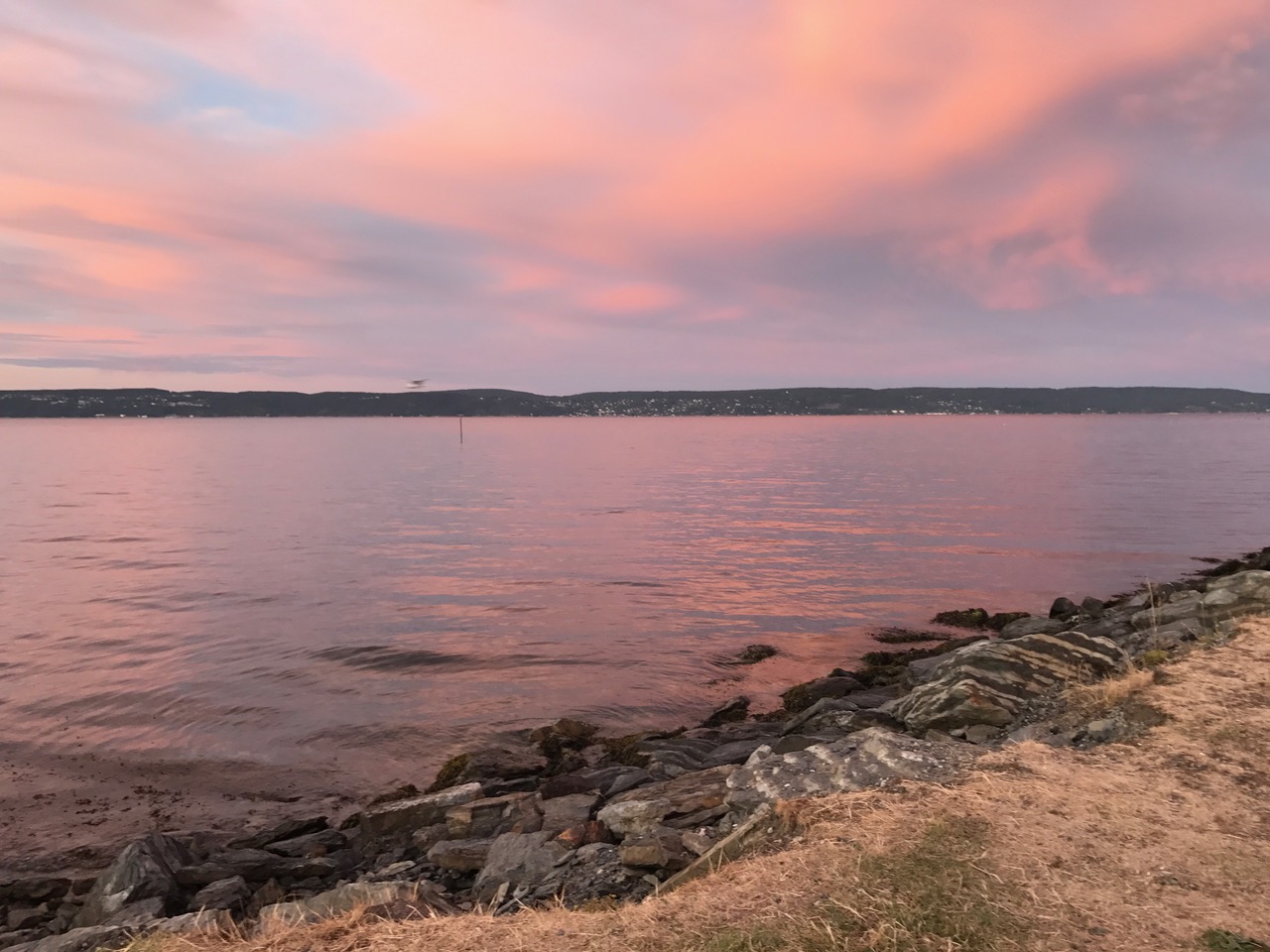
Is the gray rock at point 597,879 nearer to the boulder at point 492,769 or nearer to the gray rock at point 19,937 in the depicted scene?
the boulder at point 492,769

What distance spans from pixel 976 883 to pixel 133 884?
1004cm

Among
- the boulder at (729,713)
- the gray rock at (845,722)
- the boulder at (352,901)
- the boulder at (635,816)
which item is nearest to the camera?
the boulder at (352,901)

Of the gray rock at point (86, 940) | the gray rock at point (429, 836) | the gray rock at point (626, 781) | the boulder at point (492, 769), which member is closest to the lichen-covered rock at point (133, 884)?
the gray rock at point (86, 940)

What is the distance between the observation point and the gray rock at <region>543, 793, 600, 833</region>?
10605mm

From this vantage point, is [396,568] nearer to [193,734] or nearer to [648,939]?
[193,734]

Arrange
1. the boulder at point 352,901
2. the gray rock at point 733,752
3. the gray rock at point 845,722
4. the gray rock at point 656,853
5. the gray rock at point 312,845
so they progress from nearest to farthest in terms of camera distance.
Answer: the boulder at point 352,901 < the gray rock at point 656,853 < the gray rock at point 312,845 < the gray rock at point 845,722 < the gray rock at point 733,752

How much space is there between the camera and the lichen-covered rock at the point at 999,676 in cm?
1154

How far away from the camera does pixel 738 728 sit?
16.9 m

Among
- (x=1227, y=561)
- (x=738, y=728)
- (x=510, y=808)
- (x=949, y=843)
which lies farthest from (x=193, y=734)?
(x=1227, y=561)

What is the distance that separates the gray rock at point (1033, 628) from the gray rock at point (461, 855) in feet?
52.7

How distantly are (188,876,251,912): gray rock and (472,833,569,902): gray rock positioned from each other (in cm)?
338

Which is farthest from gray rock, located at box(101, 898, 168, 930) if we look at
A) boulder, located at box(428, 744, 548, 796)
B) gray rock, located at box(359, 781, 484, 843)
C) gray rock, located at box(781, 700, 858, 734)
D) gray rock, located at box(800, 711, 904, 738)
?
gray rock, located at box(781, 700, 858, 734)

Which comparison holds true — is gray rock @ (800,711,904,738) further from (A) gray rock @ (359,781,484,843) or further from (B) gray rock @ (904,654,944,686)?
(A) gray rock @ (359,781,484,843)

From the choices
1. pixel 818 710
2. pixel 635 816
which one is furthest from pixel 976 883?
pixel 818 710
